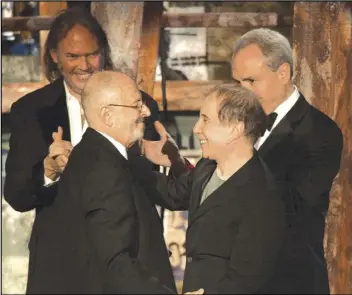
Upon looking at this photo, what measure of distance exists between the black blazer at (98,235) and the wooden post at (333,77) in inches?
44.2

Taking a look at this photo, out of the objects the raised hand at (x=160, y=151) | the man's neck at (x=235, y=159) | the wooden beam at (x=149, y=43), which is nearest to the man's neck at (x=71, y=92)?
the raised hand at (x=160, y=151)

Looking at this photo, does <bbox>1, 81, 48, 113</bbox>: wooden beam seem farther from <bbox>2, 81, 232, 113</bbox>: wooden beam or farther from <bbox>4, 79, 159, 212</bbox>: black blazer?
<bbox>4, 79, 159, 212</bbox>: black blazer

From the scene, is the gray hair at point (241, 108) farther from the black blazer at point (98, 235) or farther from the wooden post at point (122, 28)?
the wooden post at point (122, 28)

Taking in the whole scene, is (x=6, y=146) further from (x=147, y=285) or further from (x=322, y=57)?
(x=147, y=285)

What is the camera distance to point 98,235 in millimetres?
3211

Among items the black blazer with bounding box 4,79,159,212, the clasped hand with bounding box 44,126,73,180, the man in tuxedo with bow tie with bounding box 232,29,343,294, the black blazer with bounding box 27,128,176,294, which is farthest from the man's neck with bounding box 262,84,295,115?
the clasped hand with bounding box 44,126,73,180

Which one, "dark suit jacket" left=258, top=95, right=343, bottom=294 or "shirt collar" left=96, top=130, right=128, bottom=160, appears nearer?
"shirt collar" left=96, top=130, right=128, bottom=160

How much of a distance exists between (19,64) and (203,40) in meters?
1.21

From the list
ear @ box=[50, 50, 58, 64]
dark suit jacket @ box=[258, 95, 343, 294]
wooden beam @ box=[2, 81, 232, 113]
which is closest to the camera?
dark suit jacket @ box=[258, 95, 343, 294]

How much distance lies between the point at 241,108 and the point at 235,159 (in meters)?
0.20

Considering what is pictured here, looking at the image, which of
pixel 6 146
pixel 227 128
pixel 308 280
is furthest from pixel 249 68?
pixel 6 146

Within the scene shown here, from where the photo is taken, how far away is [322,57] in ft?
14.3

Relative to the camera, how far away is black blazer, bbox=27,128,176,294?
3213 mm

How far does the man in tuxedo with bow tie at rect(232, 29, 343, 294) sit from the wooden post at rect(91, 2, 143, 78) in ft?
2.01
